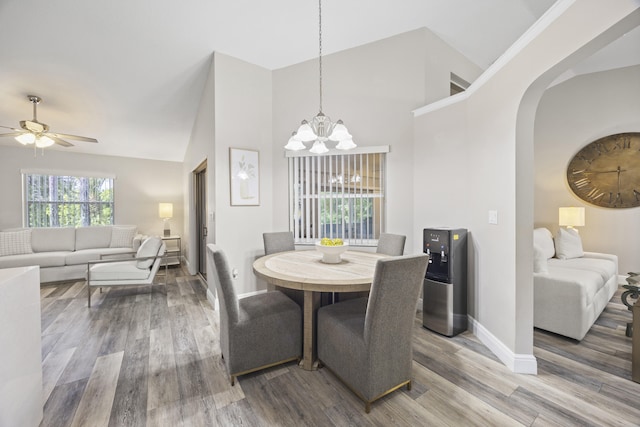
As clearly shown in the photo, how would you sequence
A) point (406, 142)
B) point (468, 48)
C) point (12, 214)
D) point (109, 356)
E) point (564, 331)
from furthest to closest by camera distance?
point (12, 214) < point (468, 48) < point (406, 142) < point (564, 331) < point (109, 356)

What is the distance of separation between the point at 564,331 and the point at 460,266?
105 cm

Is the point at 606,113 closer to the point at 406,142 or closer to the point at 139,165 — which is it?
the point at 406,142

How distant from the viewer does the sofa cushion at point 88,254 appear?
454 cm

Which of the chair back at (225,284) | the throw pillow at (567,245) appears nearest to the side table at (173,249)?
the chair back at (225,284)

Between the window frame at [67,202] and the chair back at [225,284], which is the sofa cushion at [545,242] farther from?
the window frame at [67,202]

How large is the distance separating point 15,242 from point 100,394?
466cm

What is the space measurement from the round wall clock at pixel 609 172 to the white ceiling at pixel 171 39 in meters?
1.19

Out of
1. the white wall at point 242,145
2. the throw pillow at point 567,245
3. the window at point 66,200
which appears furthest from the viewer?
the window at point 66,200

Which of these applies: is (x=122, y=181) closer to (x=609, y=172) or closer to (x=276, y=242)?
(x=276, y=242)

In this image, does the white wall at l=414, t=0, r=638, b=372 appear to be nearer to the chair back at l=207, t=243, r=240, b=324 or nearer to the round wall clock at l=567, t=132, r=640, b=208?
the chair back at l=207, t=243, r=240, b=324

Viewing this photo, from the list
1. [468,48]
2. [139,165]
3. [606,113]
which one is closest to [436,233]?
[468,48]

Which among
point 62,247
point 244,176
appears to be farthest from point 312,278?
point 62,247

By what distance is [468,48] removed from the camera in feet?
11.7

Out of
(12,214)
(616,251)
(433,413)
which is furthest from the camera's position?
(12,214)
